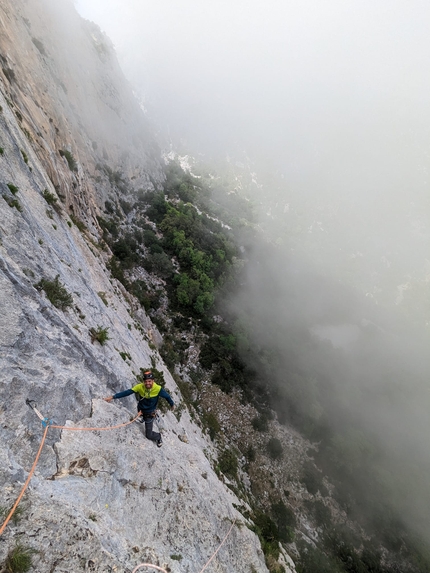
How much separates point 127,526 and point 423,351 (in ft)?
278

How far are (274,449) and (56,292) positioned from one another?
101 ft

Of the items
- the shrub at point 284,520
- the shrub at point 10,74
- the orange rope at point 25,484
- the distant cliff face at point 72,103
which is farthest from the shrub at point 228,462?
the shrub at point 10,74

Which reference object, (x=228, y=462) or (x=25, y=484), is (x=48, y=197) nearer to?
(x=25, y=484)

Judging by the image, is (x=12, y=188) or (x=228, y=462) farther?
(x=228, y=462)

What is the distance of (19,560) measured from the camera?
4020 millimetres

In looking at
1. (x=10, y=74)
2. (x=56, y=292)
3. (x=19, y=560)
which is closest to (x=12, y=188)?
(x=56, y=292)

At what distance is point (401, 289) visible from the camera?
90.5m

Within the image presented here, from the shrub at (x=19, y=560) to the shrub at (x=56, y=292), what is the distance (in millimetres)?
6234

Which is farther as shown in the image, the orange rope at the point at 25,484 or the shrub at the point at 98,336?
the shrub at the point at 98,336

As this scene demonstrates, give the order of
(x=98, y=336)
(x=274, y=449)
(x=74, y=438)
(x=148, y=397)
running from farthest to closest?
(x=274, y=449) < (x=98, y=336) < (x=148, y=397) < (x=74, y=438)

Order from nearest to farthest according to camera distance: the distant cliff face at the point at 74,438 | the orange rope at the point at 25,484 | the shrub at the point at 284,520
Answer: the orange rope at the point at 25,484
the distant cliff face at the point at 74,438
the shrub at the point at 284,520

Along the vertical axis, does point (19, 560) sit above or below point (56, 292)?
below

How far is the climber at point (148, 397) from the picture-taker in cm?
760

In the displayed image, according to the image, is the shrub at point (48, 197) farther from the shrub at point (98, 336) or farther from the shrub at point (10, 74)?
the shrub at point (10, 74)
